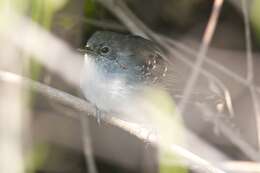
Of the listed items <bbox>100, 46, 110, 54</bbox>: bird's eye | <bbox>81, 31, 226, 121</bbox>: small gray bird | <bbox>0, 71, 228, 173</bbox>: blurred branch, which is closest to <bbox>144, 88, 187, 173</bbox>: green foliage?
<bbox>0, 71, 228, 173</bbox>: blurred branch

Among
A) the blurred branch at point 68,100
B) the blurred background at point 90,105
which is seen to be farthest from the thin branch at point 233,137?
the blurred branch at point 68,100

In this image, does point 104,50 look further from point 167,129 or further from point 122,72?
point 167,129

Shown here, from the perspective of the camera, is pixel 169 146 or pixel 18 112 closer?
pixel 169 146

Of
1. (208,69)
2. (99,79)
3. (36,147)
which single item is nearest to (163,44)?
(208,69)

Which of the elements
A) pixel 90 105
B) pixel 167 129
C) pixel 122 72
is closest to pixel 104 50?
pixel 122 72

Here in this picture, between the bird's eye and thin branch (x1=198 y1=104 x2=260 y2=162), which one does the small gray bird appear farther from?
thin branch (x1=198 y1=104 x2=260 y2=162)

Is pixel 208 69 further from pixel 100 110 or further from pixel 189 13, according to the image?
pixel 100 110

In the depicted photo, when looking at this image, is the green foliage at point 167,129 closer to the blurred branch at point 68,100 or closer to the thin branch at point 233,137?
the blurred branch at point 68,100
